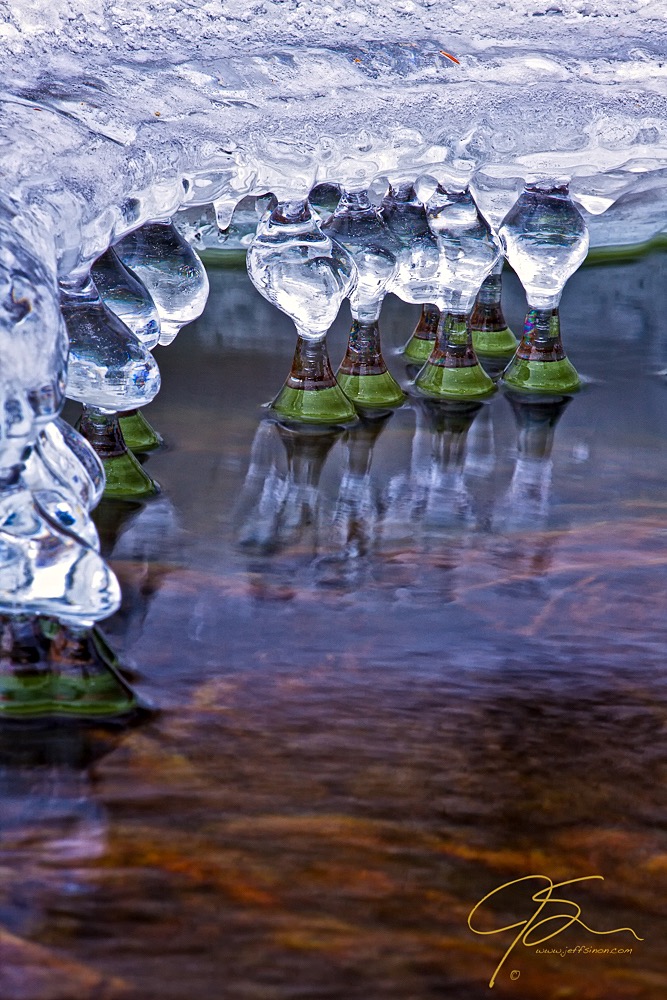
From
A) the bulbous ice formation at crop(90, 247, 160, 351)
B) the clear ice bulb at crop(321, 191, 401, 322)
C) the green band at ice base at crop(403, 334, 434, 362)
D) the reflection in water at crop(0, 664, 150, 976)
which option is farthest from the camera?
the green band at ice base at crop(403, 334, 434, 362)

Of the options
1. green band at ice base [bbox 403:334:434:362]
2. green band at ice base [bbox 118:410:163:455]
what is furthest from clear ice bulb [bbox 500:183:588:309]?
green band at ice base [bbox 118:410:163:455]

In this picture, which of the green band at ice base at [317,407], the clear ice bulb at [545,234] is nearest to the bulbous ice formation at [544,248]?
the clear ice bulb at [545,234]

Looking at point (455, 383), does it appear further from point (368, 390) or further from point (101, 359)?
point (101, 359)

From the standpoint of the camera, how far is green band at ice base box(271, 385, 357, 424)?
635 millimetres

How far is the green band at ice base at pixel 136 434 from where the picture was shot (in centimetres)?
59

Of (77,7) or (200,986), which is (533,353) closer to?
(77,7)

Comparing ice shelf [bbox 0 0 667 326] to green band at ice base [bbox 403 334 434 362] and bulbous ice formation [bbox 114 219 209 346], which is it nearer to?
bulbous ice formation [bbox 114 219 209 346]

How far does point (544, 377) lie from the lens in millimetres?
695

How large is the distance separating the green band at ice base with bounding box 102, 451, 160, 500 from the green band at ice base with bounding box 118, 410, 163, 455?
5cm

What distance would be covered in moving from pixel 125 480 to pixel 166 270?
0.10 meters

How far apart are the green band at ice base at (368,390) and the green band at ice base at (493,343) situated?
0.12m

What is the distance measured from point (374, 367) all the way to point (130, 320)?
0.64 ft

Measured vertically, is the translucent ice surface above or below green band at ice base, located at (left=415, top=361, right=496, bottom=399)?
above

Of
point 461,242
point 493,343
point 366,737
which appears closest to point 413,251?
point 461,242
